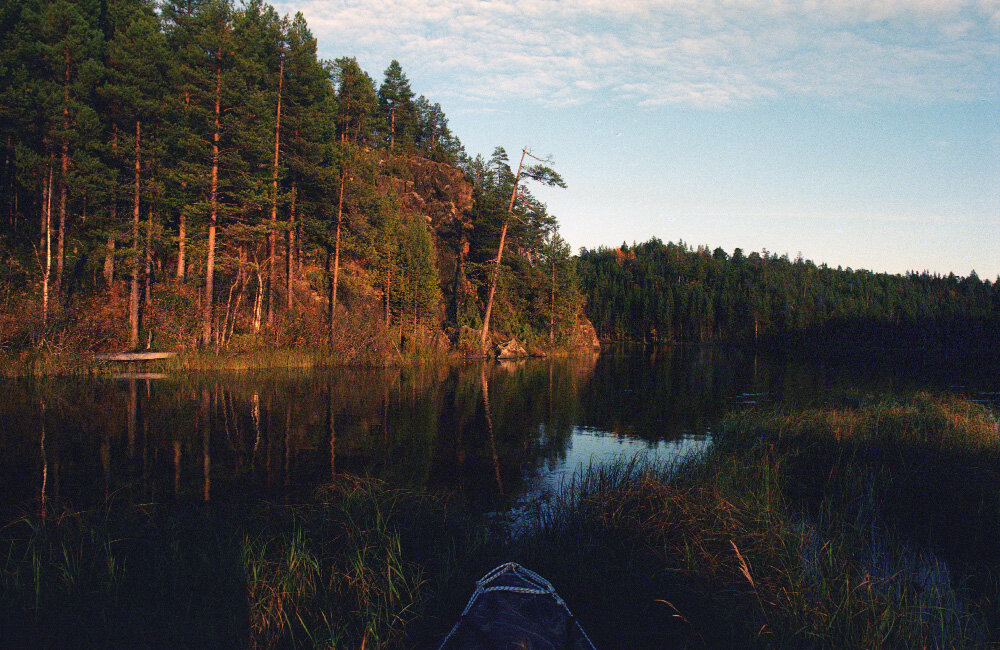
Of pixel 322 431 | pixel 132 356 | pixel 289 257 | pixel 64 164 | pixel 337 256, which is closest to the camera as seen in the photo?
pixel 322 431

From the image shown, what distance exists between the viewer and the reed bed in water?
493cm

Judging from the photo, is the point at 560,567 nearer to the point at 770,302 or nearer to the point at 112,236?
the point at 112,236

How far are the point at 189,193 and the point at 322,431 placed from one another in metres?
21.0

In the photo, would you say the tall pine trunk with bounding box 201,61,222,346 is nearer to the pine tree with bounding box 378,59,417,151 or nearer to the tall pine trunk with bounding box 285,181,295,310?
the tall pine trunk with bounding box 285,181,295,310

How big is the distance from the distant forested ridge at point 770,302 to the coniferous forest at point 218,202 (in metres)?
57.0

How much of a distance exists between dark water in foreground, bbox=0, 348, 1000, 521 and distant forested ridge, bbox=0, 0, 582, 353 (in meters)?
6.27

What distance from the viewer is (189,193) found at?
29672mm

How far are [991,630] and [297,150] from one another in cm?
3767

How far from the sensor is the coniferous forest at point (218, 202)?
26.2 meters

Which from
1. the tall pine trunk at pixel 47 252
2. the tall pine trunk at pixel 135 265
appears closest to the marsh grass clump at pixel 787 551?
the tall pine trunk at pixel 47 252

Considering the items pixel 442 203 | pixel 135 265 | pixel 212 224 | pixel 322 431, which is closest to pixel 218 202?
pixel 212 224

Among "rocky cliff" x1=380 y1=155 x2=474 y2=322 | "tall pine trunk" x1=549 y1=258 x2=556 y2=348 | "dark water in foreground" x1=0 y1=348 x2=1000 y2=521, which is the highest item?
"rocky cliff" x1=380 y1=155 x2=474 y2=322

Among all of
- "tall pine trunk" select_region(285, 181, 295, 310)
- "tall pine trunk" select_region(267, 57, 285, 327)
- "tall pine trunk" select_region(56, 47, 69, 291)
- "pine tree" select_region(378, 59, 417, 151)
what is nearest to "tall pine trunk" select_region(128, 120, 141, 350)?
"tall pine trunk" select_region(56, 47, 69, 291)

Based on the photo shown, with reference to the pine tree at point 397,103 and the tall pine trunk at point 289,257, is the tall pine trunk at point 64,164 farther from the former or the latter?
the pine tree at point 397,103
